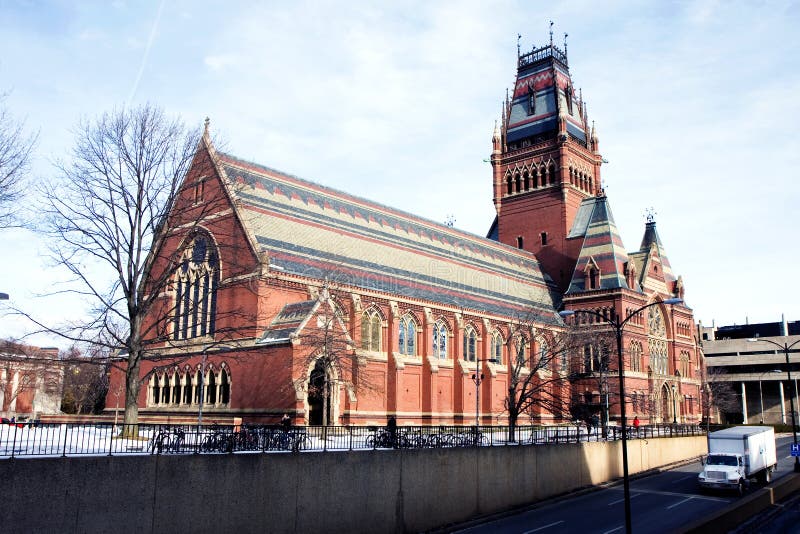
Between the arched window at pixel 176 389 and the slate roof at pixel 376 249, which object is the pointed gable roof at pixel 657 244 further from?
the arched window at pixel 176 389

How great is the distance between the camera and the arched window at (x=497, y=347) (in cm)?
6556

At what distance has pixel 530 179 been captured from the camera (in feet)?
282

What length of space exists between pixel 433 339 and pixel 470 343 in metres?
6.03

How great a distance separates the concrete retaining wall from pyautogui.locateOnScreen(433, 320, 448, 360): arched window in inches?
1001

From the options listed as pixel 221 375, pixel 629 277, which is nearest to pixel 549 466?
pixel 221 375

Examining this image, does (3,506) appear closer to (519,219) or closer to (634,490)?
(634,490)

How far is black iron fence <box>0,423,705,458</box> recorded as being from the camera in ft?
60.3

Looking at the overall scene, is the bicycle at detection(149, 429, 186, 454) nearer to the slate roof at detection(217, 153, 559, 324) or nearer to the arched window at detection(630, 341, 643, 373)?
the slate roof at detection(217, 153, 559, 324)

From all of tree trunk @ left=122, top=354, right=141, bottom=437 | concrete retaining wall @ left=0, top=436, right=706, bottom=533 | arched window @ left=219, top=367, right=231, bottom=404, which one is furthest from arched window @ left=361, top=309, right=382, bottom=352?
tree trunk @ left=122, top=354, right=141, bottom=437

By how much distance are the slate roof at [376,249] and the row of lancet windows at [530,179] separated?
961 cm

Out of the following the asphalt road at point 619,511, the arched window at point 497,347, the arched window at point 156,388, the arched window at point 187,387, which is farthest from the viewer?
the arched window at point 497,347

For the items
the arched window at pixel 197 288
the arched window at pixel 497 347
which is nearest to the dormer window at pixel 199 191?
the arched window at pixel 197 288

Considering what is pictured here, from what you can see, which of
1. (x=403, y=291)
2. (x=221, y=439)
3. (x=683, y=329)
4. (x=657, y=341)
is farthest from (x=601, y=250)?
(x=221, y=439)

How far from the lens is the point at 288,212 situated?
54.3 meters
